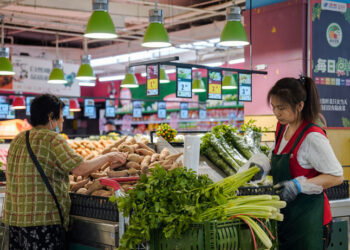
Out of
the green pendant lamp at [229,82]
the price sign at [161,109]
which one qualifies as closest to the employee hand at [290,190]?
the green pendant lamp at [229,82]

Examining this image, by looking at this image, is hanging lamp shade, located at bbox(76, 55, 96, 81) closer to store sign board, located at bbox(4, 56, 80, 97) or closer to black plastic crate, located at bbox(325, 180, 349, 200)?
store sign board, located at bbox(4, 56, 80, 97)

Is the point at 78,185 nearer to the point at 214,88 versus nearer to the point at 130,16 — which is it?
the point at 214,88

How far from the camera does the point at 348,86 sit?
8.01 meters

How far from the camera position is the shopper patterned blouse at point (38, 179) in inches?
126

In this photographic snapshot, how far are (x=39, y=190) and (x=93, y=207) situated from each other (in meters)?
0.37

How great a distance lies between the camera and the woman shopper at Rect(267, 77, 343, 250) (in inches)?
108

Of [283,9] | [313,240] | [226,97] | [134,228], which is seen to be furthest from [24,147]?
[226,97]

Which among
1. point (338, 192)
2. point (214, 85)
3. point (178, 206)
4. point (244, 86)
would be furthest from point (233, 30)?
point (178, 206)

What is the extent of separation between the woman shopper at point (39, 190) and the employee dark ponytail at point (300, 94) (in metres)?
1.30

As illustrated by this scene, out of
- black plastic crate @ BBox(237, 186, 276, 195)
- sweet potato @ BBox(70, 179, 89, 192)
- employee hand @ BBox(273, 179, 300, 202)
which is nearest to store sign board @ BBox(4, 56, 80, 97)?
sweet potato @ BBox(70, 179, 89, 192)

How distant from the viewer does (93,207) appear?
3221 millimetres

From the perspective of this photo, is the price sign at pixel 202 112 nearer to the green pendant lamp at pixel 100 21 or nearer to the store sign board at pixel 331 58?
the store sign board at pixel 331 58

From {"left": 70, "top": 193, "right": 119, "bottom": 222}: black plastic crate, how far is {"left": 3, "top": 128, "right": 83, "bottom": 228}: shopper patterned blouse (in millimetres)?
120

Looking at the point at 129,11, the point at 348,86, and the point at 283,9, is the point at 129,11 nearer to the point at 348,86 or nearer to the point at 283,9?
the point at 283,9
